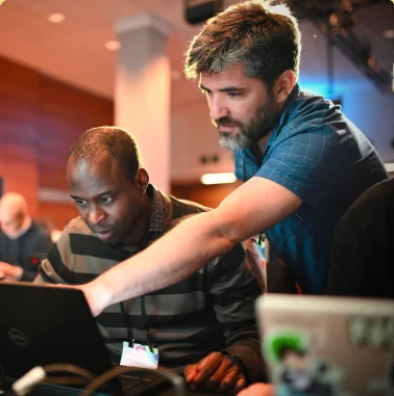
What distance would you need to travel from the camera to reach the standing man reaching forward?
82 cm

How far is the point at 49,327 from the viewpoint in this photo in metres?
0.77

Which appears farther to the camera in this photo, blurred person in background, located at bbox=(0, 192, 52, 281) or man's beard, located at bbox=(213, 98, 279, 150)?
blurred person in background, located at bbox=(0, 192, 52, 281)

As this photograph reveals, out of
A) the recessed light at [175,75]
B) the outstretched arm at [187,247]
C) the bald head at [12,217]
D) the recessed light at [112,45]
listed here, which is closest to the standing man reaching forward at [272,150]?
the outstretched arm at [187,247]

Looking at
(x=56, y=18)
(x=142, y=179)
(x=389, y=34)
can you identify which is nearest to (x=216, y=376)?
(x=142, y=179)

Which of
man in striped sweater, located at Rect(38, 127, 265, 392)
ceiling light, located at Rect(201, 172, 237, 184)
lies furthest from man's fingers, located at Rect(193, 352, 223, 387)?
ceiling light, located at Rect(201, 172, 237, 184)

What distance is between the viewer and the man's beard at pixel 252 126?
103 cm

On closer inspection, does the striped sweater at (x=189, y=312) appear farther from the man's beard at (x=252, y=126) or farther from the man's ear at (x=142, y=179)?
the man's beard at (x=252, y=126)

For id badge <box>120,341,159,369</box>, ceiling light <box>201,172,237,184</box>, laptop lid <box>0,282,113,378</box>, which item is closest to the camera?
laptop lid <box>0,282,113,378</box>

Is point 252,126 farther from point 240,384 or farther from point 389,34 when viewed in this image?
point 389,34

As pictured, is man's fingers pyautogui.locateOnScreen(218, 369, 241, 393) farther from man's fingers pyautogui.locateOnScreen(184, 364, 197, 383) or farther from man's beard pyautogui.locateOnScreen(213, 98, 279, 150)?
man's beard pyautogui.locateOnScreen(213, 98, 279, 150)

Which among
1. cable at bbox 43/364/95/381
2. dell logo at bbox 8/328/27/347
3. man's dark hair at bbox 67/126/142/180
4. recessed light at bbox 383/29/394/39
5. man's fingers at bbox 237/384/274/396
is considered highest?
recessed light at bbox 383/29/394/39

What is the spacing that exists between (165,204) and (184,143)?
17.6 feet

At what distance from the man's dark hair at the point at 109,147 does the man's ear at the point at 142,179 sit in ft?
0.04

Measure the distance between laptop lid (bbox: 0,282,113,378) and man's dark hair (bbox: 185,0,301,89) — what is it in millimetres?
575
